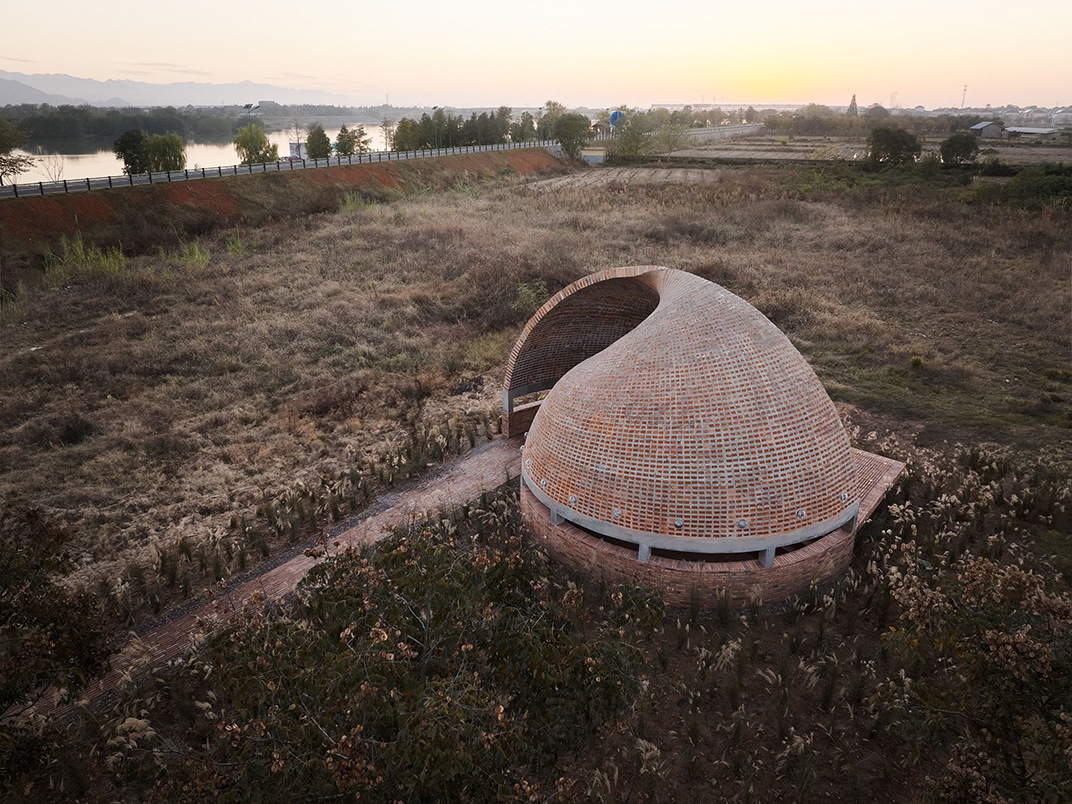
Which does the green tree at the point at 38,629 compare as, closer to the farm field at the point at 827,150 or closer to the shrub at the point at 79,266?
the shrub at the point at 79,266

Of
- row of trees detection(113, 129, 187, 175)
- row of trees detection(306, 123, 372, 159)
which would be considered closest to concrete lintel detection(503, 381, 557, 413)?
row of trees detection(113, 129, 187, 175)

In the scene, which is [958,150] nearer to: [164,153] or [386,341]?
[386,341]

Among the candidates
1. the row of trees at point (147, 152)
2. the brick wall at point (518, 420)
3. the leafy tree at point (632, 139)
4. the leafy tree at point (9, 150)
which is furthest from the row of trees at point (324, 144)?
the brick wall at point (518, 420)

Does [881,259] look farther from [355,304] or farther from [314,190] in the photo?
[314,190]

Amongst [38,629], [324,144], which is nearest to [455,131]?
[324,144]

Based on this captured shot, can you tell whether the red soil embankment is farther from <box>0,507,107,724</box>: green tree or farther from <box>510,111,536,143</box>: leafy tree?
<box>510,111,536,143</box>: leafy tree

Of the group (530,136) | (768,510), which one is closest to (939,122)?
(530,136)
